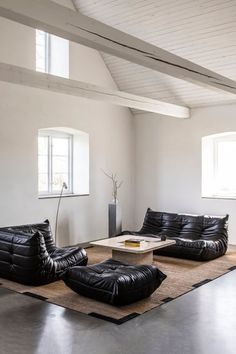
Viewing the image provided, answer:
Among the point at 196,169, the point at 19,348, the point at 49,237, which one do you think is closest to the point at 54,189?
the point at 49,237

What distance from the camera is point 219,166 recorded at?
27.3ft

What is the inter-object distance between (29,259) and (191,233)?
3277 millimetres

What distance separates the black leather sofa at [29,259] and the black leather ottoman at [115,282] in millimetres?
515

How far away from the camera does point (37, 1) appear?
315cm

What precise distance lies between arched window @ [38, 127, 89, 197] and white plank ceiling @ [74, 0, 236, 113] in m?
1.84

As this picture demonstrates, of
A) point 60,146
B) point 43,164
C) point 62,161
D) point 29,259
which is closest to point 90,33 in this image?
point 29,259

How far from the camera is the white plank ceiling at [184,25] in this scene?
5723mm

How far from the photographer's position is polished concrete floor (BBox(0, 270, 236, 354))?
3396 mm

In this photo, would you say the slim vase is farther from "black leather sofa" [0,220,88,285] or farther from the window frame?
"black leather sofa" [0,220,88,285]

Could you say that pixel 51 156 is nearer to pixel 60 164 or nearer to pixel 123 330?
pixel 60 164

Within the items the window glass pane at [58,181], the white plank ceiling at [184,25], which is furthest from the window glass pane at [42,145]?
the white plank ceiling at [184,25]

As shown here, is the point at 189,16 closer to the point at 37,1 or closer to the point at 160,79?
the point at 160,79

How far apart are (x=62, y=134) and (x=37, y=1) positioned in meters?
4.76

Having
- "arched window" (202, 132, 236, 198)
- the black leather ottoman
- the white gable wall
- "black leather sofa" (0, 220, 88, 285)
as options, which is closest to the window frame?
the white gable wall
